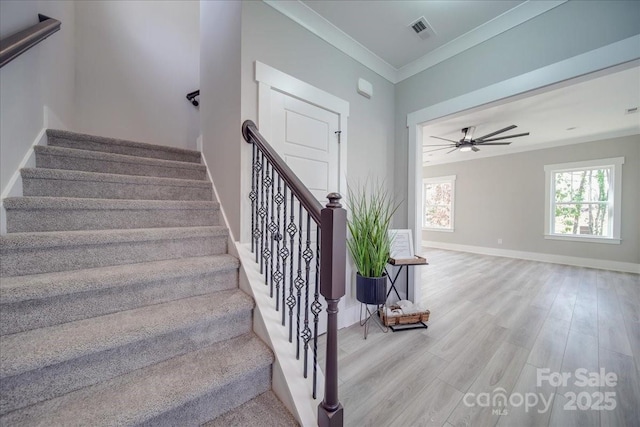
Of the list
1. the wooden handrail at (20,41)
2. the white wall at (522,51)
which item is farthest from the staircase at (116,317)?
the white wall at (522,51)

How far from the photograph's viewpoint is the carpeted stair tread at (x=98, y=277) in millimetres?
984

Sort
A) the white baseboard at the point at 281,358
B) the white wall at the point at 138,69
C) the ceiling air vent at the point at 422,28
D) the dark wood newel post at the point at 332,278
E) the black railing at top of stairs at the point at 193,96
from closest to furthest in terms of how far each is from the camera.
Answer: the dark wood newel post at the point at 332,278 → the white baseboard at the point at 281,358 → the ceiling air vent at the point at 422,28 → the white wall at the point at 138,69 → the black railing at top of stairs at the point at 193,96

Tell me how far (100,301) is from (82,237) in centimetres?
37

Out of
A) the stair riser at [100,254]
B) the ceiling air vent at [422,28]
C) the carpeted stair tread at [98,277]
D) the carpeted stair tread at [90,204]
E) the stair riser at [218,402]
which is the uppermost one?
the ceiling air vent at [422,28]

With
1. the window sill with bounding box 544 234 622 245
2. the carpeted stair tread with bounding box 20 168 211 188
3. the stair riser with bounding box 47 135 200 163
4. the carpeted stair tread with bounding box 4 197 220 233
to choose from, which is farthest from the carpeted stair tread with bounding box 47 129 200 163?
the window sill with bounding box 544 234 622 245

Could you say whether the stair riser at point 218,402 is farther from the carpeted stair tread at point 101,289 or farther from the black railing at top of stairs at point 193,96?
the black railing at top of stairs at point 193,96

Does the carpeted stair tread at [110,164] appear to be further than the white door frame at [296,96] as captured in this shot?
No

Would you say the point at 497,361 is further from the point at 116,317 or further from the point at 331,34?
the point at 331,34

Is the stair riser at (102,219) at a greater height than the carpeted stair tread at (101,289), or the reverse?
the stair riser at (102,219)

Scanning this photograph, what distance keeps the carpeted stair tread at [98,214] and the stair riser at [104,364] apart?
859mm

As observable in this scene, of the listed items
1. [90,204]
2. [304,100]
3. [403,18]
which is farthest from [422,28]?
[90,204]

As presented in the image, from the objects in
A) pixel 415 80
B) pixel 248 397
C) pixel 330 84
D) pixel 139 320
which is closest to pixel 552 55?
pixel 415 80

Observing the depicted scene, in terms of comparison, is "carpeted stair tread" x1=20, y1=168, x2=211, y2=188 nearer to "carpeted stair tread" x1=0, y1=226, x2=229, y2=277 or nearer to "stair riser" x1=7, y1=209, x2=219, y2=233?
"stair riser" x1=7, y1=209, x2=219, y2=233

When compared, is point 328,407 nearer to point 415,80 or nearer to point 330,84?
point 330,84
